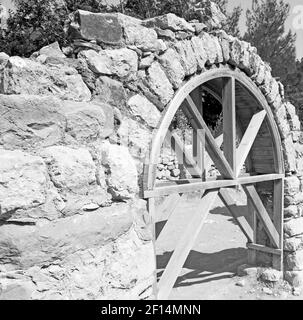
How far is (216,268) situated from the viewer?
5.23m

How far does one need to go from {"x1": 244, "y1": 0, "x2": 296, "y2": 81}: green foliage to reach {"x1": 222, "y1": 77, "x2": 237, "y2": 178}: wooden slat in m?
13.2

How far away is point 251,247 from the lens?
14.9ft

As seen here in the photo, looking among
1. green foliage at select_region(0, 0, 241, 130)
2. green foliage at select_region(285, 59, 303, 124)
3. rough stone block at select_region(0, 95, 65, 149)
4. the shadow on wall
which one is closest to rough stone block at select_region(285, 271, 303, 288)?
the shadow on wall

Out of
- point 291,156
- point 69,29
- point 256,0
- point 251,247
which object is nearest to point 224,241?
point 251,247

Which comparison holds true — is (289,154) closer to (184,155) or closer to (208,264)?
(184,155)

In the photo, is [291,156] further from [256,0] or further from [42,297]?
[256,0]

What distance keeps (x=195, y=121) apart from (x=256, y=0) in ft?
51.0

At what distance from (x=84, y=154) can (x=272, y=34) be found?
16258mm

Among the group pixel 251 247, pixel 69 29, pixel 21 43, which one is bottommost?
pixel 251 247

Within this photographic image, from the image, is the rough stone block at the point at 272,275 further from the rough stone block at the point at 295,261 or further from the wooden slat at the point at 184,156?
the wooden slat at the point at 184,156

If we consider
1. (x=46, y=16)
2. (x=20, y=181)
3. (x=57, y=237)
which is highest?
(x=46, y=16)

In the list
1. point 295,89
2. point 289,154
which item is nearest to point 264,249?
point 289,154

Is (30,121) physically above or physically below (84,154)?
above

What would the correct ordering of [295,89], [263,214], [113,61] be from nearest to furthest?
1. [113,61]
2. [263,214]
3. [295,89]
